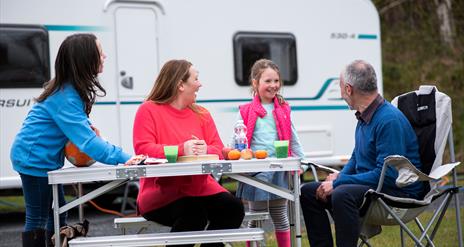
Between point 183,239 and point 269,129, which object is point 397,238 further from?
point 183,239

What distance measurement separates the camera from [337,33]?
365 inches

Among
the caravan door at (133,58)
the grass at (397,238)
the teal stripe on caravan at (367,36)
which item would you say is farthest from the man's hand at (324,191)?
the teal stripe on caravan at (367,36)

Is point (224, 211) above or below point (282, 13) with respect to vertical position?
below

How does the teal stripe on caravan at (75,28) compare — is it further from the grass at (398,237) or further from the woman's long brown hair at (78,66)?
the woman's long brown hair at (78,66)

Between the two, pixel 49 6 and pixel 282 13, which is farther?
pixel 282 13

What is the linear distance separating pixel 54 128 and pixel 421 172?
6.24 ft

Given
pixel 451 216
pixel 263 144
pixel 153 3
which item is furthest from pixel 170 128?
pixel 153 3

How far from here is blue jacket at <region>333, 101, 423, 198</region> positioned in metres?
4.12

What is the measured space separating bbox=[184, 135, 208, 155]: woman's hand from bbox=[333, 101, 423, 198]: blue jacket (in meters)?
0.76

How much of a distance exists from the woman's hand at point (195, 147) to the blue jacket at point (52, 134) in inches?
11.9

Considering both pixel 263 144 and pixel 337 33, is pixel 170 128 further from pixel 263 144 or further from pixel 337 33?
pixel 337 33

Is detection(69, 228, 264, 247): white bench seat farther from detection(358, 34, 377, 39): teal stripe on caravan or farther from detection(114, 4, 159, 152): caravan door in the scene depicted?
detection(358, 34, 377, 39): teal stripe on caravan

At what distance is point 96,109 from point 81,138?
384 cm

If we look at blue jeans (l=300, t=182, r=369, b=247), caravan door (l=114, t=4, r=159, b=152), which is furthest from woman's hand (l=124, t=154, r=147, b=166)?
caravan door (l=114, t=4, r=159, b=152)
